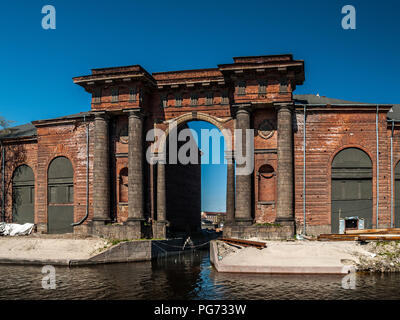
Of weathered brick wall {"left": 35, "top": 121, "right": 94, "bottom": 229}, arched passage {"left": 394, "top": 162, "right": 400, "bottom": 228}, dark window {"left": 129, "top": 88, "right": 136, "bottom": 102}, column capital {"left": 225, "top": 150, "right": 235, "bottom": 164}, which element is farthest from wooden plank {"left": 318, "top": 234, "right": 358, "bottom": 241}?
weathered brick wall {"left": 35, "top": 121, "right": 94, "bottom": 229}

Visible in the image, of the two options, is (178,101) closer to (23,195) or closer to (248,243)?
(248,243)

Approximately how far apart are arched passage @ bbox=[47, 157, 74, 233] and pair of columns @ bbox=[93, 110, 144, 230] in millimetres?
4083

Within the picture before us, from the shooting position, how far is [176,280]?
22359mm

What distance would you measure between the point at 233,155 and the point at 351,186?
28.2 ft

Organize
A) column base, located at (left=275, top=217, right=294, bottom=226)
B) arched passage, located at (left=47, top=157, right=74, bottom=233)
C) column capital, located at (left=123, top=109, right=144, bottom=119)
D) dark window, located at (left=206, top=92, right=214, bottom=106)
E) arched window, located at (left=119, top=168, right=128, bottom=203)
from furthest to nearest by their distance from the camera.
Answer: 1. arched passage, located at (left=47, top=157, right=74, bottom=233)
2. arched window, located at (left=119, top=168, right=128, bottom=203)
3. dark window, located at (left=206, top=92, right=214, bottom=106)
4. column capital, located at (left=123, top=109, right=144, bottom=119)
5. column base, located at (left=275, top=217, right=294, bottom=226)

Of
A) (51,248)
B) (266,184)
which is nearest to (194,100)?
(266,184)

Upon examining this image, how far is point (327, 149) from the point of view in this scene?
31547 mm

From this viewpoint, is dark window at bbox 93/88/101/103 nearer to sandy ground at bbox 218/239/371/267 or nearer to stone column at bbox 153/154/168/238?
stone column at bbox 153/154/168/238

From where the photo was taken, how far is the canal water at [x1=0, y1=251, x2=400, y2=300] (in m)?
18.3

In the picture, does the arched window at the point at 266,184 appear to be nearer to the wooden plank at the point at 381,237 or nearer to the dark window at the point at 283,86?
the dark window at the point at 283,86

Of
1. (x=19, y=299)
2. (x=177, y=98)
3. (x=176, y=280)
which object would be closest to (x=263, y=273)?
(x=176, y=280)

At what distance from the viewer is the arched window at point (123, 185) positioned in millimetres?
35469
